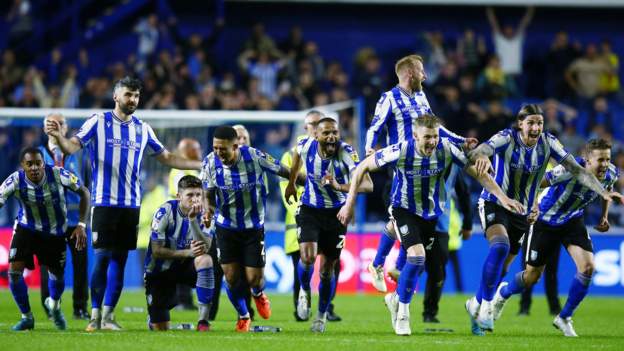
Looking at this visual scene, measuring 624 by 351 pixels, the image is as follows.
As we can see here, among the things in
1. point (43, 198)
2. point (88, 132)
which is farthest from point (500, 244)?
point (43, 198)

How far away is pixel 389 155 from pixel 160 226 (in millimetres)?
2466

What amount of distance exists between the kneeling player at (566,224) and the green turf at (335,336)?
44 cm

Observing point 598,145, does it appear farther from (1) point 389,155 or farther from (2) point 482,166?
(1) point 389,155

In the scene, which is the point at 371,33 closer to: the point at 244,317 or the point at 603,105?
the point at 603,105

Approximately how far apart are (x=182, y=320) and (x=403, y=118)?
3739mm

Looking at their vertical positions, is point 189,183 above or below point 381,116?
below

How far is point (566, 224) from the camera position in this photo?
12656 mm

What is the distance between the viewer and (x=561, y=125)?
79.7ft

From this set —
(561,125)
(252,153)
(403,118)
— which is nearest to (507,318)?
(403,118)

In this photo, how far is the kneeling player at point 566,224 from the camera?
491 inches

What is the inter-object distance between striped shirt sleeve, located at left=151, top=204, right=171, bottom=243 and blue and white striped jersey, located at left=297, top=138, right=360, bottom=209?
161cm

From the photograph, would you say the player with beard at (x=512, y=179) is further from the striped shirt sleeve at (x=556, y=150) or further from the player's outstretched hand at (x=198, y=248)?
the player's outstretched hand at (x=198, y=248)

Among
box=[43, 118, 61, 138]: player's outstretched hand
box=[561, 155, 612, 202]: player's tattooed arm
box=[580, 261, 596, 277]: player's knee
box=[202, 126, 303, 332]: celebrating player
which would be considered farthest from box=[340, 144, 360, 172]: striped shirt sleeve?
box=[43, 118, 61, 138]: player's outstretched hand

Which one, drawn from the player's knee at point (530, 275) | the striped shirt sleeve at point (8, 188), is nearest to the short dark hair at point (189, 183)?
the striped shirt sleeve at point (8, 188)
